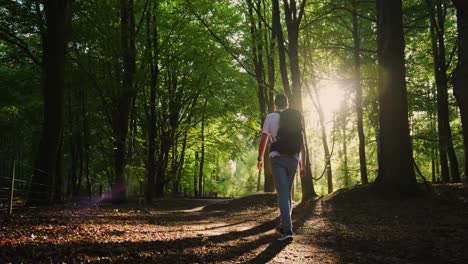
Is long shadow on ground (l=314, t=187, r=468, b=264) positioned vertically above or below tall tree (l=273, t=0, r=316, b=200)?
below

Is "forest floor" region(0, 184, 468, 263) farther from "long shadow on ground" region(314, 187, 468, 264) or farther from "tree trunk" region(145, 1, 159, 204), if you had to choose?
"tree trunk" region(145, 1, 159, 204)

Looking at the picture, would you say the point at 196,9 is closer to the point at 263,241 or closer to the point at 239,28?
the point at 239,28

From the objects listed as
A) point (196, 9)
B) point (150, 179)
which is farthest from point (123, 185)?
point (196, 9)

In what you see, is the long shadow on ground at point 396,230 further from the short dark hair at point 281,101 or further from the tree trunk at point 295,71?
the tree trunk at point 295,71

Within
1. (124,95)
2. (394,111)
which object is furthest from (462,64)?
(124,95)

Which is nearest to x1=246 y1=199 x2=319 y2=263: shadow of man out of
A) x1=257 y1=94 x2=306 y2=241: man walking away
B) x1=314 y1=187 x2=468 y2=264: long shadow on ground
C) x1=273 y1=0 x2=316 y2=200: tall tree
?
x1=257 y1=94 x2=306 y2=241: man walking away

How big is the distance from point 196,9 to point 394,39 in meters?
10.1

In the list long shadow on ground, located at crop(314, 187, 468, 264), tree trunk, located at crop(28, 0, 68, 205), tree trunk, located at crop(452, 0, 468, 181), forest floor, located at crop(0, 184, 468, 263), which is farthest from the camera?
tree trunk, located at crop(28, 0, 68, 205)

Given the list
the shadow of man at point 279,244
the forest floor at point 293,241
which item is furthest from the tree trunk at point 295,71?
the forest floor at point 293,241

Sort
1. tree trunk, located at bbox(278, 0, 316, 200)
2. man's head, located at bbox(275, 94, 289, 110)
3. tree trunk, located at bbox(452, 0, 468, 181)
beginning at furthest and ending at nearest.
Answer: tree trunk, located at bbox(278, 0, 316, 200) → tree trunk, located at bbox(452, 0, 468, 181) → man's head, located at bbox(275, 94, 289, 110)

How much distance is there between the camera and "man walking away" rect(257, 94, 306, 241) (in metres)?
5.62

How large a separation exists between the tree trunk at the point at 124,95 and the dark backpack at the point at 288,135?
1072cm

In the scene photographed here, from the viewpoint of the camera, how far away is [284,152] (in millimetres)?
5613

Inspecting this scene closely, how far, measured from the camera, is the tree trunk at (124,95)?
608 inches
